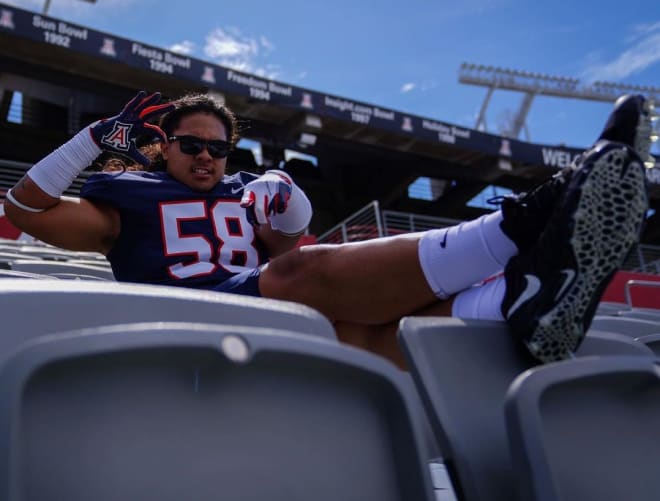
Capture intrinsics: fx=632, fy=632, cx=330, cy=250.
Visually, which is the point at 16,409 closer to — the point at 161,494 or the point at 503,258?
the point at 161,494

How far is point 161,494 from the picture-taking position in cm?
43

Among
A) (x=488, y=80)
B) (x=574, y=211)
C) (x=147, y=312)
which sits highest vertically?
(x=488, y=80)

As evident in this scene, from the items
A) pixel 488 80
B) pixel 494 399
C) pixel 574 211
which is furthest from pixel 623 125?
pixel 488 80

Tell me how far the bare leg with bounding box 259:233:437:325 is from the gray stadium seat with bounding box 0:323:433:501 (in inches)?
16.5

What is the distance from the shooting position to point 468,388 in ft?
2.28

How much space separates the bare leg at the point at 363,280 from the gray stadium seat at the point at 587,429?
317 millimetres

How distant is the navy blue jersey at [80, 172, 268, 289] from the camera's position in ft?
4.45

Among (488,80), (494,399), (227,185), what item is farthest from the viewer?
(488,80)

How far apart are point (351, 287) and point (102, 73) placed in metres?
7.33

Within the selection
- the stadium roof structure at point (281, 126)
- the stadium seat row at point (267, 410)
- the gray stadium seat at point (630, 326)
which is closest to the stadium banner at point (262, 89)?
the stadium roof structure at point (281, 126)

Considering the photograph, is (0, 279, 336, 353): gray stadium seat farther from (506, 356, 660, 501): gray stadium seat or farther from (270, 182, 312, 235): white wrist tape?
(270, 182, 312, 235): white wrist tape

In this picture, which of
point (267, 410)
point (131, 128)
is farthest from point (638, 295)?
point (267, 410)

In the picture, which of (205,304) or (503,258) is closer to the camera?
(205,304)

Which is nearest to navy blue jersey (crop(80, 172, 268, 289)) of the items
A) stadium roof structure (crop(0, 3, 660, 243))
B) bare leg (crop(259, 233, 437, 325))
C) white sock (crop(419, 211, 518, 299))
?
bare leg (crop(259, 233, 437, 325))
